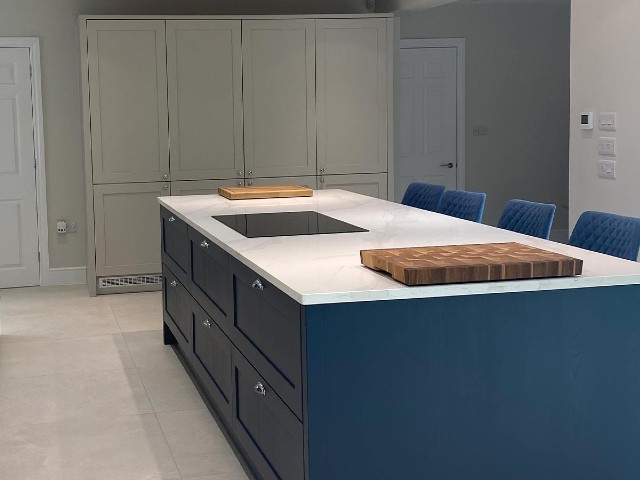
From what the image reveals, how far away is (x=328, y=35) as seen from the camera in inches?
300

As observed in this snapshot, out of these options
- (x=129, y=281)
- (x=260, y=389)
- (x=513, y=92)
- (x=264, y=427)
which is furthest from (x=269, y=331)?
(x=513, y=92)

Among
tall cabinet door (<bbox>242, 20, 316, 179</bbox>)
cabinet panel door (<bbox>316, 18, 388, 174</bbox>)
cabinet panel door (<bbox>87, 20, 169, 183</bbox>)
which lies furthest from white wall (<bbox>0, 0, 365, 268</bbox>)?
cabinet panel door (<bbox>316, 18, 388, 174</bbox>)

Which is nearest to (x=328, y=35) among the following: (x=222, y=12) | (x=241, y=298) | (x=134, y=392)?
(x=222, y=12)

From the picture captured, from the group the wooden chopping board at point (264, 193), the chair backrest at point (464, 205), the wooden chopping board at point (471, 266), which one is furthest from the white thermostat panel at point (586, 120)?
the wooden chopping board at point (471, 266)

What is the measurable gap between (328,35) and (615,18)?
2.83m

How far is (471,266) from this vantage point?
9.06 feet

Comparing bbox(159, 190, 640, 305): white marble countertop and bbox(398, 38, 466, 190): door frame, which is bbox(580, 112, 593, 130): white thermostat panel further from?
bbox(398, 38, 466, 190): door frame

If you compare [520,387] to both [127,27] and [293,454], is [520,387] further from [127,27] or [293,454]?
[127,27]

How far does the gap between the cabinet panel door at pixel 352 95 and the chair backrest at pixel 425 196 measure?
72.3 inches

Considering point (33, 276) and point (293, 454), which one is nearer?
point (293, 454)

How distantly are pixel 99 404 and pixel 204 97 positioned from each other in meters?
3.43

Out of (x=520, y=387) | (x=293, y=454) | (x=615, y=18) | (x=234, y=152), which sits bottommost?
(x=293, y=454)

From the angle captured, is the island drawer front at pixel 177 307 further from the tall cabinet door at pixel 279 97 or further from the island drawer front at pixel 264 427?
the tall cabinet door at pixel 279 97

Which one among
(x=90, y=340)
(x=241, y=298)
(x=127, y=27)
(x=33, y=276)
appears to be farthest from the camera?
(x=33, y=276)
